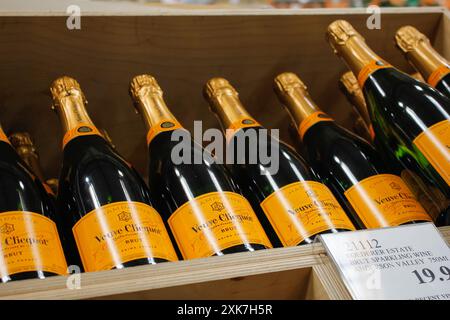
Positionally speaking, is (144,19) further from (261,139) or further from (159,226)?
(159,226)

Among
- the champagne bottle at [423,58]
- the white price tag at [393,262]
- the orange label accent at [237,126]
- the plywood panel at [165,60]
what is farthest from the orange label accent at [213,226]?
the champagne bottle at [423,58]

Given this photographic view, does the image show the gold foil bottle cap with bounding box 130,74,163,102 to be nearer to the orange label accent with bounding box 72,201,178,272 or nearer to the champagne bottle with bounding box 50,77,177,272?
the champagne bottle with bounding box 50,77,177,272

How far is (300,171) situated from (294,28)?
27cm

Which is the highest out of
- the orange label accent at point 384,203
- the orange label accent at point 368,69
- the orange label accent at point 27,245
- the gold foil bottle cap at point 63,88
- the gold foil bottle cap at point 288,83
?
the gold foil bottle cap at point 63,88

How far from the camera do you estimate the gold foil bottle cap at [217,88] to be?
2.79 ft

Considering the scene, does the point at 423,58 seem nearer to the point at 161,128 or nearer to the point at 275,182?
the point at 275,182

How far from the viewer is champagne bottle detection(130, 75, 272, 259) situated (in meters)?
0.58

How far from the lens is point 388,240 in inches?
19.3

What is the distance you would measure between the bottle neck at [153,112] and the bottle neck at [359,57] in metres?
0.30

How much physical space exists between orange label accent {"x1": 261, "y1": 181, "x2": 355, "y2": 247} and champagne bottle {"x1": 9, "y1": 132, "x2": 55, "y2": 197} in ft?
1.21

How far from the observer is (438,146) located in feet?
2.24

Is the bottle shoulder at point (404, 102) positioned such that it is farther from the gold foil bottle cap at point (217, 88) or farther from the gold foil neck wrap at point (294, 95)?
the gold foil bottle cap at point (217, 88)

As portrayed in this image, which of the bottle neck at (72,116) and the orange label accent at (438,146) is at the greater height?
the bottle neck at (72,116)

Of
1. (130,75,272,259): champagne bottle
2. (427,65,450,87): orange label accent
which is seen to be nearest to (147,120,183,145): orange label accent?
(130,75,272,259): champagne bottle
